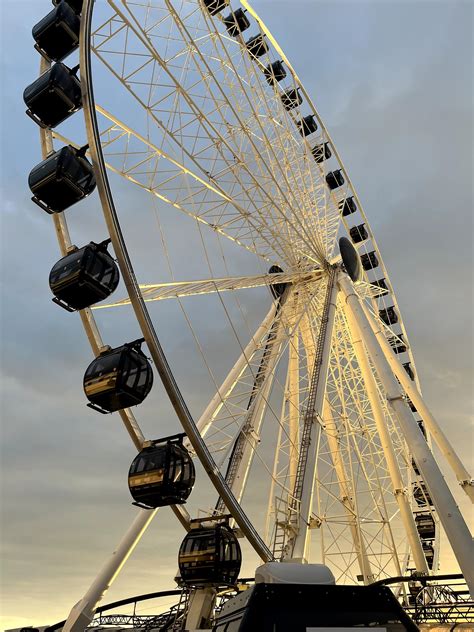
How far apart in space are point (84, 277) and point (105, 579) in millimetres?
6793

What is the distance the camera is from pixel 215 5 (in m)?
18.4

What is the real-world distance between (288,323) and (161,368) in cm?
1150

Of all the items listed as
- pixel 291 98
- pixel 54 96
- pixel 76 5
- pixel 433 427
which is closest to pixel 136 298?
pixel 54 96

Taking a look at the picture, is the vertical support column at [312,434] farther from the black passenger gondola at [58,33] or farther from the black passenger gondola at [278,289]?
the black passenger gondola at [58,33]

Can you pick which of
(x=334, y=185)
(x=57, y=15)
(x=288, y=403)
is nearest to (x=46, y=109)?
(x=57, y=15)

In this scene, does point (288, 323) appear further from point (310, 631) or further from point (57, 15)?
point (310, 631)

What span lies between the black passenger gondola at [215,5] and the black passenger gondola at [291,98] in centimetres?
471

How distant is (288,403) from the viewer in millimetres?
21203

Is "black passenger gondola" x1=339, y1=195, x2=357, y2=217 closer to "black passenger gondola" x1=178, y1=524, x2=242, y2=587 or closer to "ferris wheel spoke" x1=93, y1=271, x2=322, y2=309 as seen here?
"ferris wheel spoke" x1=93, y1=271, x2=322, y2=309

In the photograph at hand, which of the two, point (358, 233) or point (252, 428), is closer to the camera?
point (252, 428)

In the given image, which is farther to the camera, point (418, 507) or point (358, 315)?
point (418, 507)

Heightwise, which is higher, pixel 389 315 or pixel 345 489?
pixel 389 315

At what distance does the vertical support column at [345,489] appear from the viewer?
19906 millimetres

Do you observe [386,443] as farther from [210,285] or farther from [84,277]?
[84,277]
